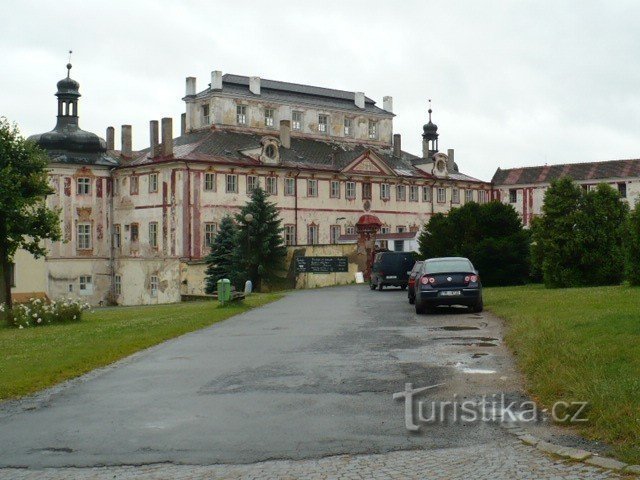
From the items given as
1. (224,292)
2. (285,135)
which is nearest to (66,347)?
(224,292)

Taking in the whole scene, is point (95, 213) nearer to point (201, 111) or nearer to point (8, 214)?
point (201, 111)

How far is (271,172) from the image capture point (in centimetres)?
6775

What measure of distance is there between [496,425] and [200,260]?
53366 mm

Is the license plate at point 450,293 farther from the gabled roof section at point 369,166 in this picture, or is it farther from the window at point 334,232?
the gabled roof section at point 369,166

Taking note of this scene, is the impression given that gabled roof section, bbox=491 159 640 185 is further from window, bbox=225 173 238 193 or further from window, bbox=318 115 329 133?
window, bbox=225 173 238 193

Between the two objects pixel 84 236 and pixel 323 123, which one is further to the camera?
pixel 323 123

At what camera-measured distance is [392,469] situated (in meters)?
7.12

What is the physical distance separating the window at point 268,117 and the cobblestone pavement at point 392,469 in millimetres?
70321

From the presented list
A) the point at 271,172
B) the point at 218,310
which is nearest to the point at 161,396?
the point at 218,310

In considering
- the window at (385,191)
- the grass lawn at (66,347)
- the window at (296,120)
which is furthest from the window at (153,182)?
the grass lawn at (66,347)

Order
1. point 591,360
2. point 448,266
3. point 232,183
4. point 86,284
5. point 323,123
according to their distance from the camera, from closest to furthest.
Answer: point 591,360, point 448,266, point 232,183, point 86,284, point 323,123

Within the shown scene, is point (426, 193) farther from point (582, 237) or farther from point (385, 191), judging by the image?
point (582, 237)

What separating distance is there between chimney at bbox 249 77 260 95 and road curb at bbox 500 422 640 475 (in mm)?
70049

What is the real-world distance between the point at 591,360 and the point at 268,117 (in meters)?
67.3
